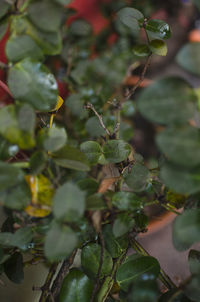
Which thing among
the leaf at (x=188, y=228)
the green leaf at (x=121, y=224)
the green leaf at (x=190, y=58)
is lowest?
the green leaf at (x=121, y=224)

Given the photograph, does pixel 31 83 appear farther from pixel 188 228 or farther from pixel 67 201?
pixel 188 228

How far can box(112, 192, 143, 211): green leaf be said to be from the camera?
1.31ft

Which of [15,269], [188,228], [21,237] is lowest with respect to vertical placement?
[15,269]

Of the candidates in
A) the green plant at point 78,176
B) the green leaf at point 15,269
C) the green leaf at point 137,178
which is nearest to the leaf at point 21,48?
the green plant at point 78,176

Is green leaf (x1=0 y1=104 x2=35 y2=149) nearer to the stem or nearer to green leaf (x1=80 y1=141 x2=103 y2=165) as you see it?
green leaf (x1=80 y1=141 x2=103 y2=165)

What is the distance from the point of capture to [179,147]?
0.99ft

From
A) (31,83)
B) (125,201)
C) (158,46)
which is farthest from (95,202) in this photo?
(158,46)

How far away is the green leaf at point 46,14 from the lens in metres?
0.32

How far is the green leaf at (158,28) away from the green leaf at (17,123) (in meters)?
0.26

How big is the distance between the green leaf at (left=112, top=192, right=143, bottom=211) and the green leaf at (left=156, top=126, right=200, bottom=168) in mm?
121

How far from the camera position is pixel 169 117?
1.01 feet

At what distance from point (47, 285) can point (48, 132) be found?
0.27m

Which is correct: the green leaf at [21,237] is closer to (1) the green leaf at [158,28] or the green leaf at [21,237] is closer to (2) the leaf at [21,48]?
(2) the leaf at [21,48]

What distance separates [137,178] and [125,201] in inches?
2.3
